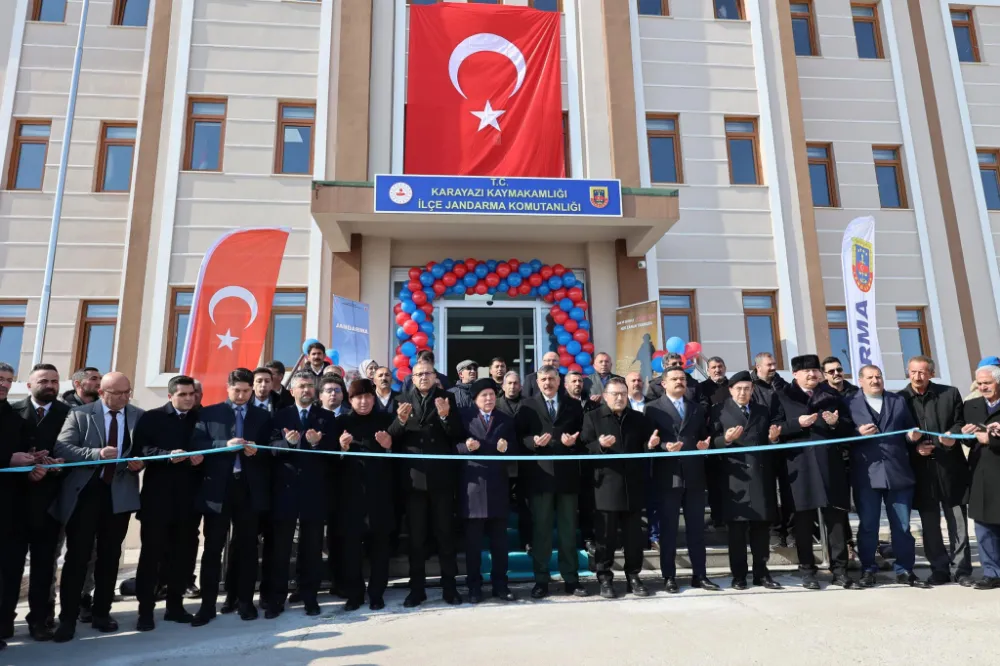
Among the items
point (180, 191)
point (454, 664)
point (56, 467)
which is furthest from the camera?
point (180, 191)

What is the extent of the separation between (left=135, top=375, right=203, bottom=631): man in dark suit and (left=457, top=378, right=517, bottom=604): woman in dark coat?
193cm

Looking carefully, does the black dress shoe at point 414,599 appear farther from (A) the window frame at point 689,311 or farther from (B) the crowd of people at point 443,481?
(A) the window frame at point 689,311

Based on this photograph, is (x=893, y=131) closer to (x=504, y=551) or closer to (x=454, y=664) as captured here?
(x=504, y=551)

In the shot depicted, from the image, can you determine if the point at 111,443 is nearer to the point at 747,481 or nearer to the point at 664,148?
the point at 747,481

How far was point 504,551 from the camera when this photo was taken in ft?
17.0

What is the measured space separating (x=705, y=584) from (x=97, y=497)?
4421mm

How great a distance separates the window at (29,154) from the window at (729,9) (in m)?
11.6

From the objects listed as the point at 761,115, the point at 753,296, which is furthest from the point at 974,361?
the point at 761,115

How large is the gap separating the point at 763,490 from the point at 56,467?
5004 mm

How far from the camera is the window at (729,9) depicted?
12.2 m

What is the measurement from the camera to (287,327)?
10375 mm

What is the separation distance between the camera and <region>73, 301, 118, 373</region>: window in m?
10.3

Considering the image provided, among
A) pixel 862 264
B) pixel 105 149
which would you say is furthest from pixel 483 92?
pixel 105 149

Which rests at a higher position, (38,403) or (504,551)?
(38,403)
